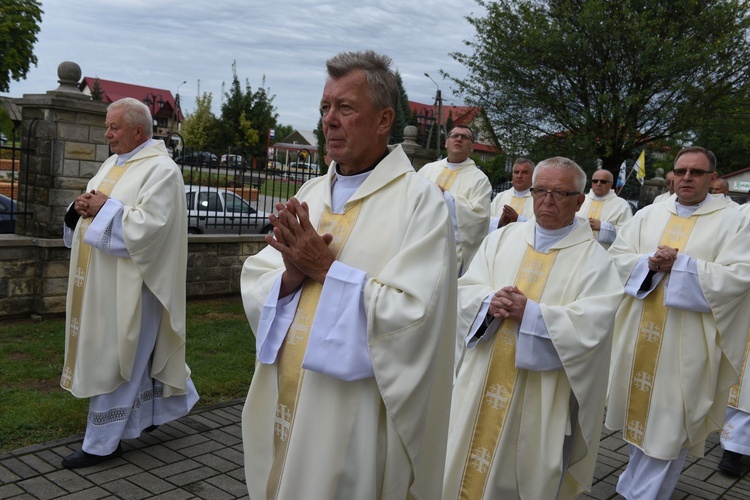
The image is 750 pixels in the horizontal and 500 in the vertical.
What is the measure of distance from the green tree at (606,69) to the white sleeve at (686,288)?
15.3m

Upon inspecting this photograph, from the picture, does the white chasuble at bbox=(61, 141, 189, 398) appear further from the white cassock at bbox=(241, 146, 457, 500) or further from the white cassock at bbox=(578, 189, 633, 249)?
the white cassock at bbox=(578, 189, 633, 249)

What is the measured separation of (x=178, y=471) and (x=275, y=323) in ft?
7.67

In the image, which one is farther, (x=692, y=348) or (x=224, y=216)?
(x=224, y=216)

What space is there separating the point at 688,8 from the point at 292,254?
1930cm

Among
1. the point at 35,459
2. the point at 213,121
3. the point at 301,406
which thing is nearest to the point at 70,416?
the point at 35,459

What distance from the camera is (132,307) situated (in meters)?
4.77

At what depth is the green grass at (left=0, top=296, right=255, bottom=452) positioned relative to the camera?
5137 mm

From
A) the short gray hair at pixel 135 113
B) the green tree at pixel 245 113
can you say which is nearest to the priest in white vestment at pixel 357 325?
the short gray hair at pixel 135 113

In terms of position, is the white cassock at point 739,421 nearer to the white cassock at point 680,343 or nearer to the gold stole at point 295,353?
the white cassock at point 680,343

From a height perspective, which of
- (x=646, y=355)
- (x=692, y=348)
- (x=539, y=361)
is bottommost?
(x=646, y=355)

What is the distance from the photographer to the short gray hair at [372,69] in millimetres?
2666

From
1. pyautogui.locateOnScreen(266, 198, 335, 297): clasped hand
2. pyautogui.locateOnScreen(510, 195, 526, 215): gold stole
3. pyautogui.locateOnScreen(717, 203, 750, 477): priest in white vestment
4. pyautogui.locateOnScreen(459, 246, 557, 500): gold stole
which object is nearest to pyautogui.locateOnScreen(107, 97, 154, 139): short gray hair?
pyautogui.locateOnScreen(266, 198, 335, 297): clasped hand

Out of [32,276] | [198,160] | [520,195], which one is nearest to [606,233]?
[520,195]

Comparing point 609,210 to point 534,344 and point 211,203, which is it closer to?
point 211,203
